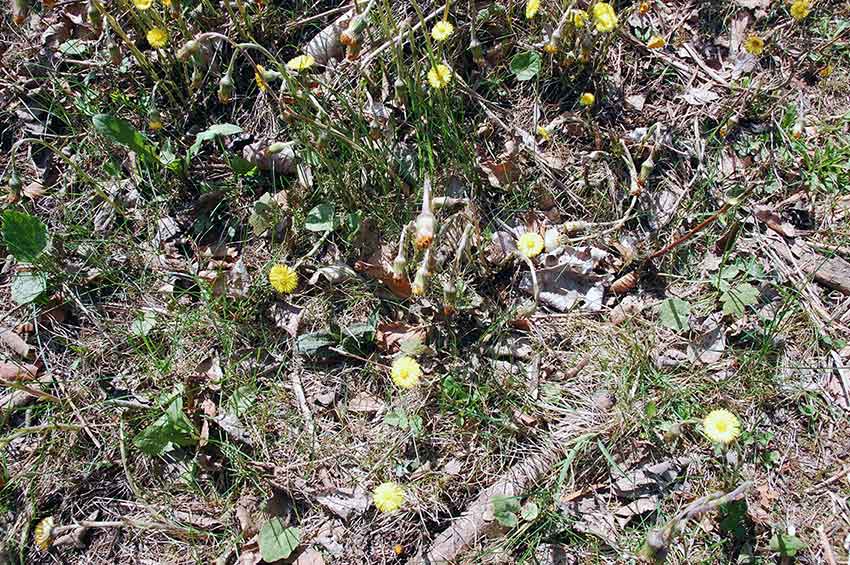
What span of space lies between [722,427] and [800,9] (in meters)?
1.67

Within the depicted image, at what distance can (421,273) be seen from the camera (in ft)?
6.84

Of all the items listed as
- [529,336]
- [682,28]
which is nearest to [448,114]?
[529,336]

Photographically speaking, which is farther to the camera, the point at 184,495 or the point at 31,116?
the point at 31,116

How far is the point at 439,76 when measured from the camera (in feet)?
7.79

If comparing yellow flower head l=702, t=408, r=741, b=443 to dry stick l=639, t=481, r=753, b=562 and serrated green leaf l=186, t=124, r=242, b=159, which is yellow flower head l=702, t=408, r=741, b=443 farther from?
serrated green leaf l=186, t=124, r=242, b=159

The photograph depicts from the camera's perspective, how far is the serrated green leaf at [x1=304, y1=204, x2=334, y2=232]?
2.41m

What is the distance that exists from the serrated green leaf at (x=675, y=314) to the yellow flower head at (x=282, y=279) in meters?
1.28

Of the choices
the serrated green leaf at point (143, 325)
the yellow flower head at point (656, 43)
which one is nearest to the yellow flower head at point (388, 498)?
the serrated green leaf at point (143, 325)

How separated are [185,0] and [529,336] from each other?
1.94m

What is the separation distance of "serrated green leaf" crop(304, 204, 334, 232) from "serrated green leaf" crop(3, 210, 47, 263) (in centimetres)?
98

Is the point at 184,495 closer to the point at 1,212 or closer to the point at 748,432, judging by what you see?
the point at 1,212

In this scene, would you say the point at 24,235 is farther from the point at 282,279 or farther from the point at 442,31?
the point at 442,31

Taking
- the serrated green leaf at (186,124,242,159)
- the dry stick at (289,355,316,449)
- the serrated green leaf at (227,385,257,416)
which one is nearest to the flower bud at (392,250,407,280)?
the dry stick at (289,355,316,449)

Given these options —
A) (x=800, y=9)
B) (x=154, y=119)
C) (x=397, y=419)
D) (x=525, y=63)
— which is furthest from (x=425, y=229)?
(x=800, y=9)
